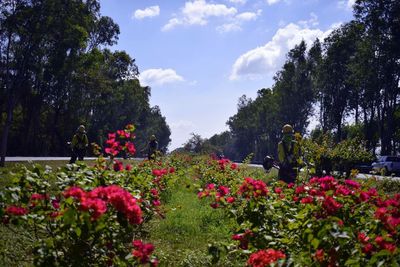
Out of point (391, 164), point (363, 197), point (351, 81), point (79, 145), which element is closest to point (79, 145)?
point (79, 145)

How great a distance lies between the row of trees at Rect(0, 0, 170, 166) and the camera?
21469 mm

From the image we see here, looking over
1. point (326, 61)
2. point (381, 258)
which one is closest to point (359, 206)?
point (381, 258)

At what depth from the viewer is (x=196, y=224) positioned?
8047 mm

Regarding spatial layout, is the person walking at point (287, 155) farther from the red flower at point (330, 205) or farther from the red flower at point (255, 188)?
the red flower at point (330, 205)

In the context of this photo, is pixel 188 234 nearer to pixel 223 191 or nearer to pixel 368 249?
pixel 223 191

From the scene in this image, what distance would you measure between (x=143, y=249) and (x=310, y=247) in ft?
4.03

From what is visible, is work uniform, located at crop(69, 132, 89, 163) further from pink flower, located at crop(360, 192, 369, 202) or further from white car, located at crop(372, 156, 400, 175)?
white car, located at crop(372, 156, 400, 175)

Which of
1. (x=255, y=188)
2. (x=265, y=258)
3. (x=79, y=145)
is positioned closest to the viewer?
(x=265, y=258)

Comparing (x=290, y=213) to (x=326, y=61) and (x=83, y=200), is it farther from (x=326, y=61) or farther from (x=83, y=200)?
(x=326, y=61)

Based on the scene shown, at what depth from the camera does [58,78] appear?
39.2m

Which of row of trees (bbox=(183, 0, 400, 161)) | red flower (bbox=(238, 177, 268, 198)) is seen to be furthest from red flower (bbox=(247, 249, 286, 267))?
row of trees (bbox=(183, 0, 400, 161))

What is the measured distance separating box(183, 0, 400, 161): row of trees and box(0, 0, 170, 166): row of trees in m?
17.1

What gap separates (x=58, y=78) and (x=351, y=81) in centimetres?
2602

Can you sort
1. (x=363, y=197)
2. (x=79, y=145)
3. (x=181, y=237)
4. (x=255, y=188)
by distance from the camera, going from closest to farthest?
(x=363, y=197), (x=255, y=188), (x=181, y=237), (x=79, y=145)
